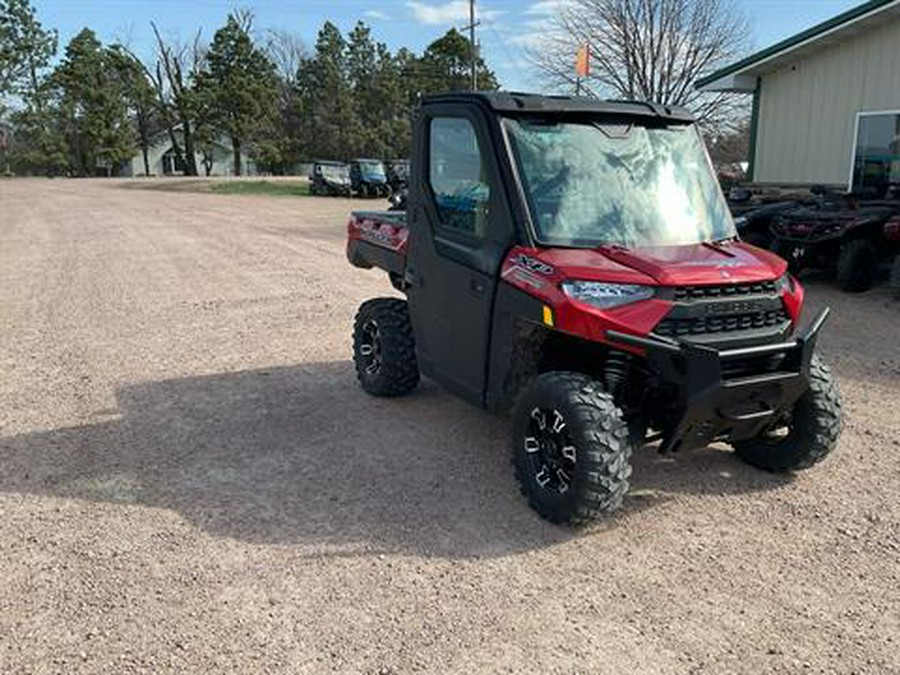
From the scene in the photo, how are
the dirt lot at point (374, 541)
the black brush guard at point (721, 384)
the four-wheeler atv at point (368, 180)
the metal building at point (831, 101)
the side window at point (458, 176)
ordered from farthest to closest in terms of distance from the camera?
1. the four-wheeler atv at point (368, 180)
2. the metal building at point (831, 101)
3. the side window at point (458, 176)
4. the black brush guard at point (721, 384)
5. the dirt lot at point (374, 541)

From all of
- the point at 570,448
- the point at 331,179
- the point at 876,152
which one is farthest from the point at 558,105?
the point at 331,179

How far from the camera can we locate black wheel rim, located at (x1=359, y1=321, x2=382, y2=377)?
581 centimetres

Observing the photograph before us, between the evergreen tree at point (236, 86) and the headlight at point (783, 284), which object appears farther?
the evergreen tree at point (236, 86)

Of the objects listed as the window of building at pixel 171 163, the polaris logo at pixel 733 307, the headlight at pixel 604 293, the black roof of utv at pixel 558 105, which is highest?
the window of building at pixel 171 163

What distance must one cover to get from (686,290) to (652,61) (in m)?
29.9

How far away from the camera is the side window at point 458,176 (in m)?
4.31

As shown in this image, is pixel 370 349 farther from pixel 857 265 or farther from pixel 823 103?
pixel 823 103

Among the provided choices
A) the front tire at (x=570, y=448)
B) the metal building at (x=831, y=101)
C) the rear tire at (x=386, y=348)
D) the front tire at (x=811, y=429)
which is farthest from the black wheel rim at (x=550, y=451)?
the metal building at (x=831, y=101)

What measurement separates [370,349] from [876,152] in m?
10.6

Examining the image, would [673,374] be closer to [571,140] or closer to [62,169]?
[571,140]

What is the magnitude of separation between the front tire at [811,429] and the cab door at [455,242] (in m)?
1.71

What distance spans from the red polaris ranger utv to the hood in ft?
0.04

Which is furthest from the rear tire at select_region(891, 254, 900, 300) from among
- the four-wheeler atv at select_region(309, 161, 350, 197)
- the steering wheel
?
the four-wheeler atv at select_region(309, 161, 350, 197)

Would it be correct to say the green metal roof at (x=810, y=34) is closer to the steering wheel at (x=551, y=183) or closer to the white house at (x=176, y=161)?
the steering wheel at (x=551, y=183)
